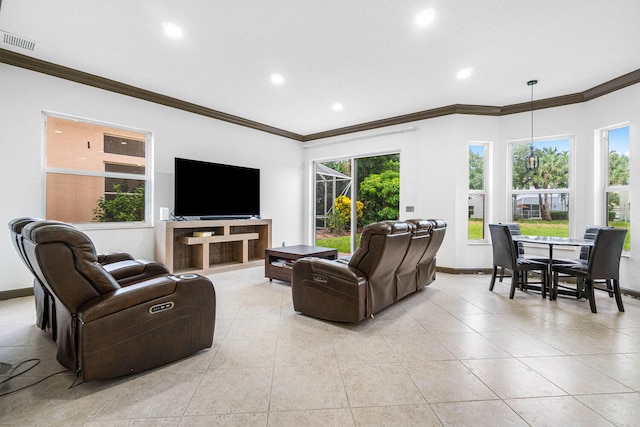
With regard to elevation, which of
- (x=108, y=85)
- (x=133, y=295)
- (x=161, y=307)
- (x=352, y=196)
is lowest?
(x=161, y=307)

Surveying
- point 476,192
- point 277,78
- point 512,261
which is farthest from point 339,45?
point 476,192

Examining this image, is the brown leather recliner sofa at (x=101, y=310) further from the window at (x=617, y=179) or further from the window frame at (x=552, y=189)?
the window at (x=617, y=179)

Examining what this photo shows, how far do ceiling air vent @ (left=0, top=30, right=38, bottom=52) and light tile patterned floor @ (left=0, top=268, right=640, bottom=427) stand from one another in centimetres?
279

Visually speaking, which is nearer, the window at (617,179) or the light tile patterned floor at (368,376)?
the light tile patterned floor at (368,376)

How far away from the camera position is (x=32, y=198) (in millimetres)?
3609

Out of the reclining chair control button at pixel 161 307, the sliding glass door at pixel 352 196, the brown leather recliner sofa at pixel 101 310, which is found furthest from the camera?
the sliding glass door at pixel 352 196

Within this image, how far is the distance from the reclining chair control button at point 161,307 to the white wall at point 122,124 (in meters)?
2.89

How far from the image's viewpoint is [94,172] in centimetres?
418

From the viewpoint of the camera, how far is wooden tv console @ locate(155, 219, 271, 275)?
4.47 meters

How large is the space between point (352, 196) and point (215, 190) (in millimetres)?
2845

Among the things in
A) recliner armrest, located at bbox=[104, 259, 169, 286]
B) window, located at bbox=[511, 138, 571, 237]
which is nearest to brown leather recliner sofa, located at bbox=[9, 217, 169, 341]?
recliner armrest, located at bbox=[104, 259, 169, 286]

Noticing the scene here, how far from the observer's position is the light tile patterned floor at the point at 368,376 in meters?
1.57

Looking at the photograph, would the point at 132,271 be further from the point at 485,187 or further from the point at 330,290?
the point at 485,187

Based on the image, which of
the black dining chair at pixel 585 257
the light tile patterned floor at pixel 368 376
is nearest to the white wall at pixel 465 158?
the black dining chair at pixel 585 257
